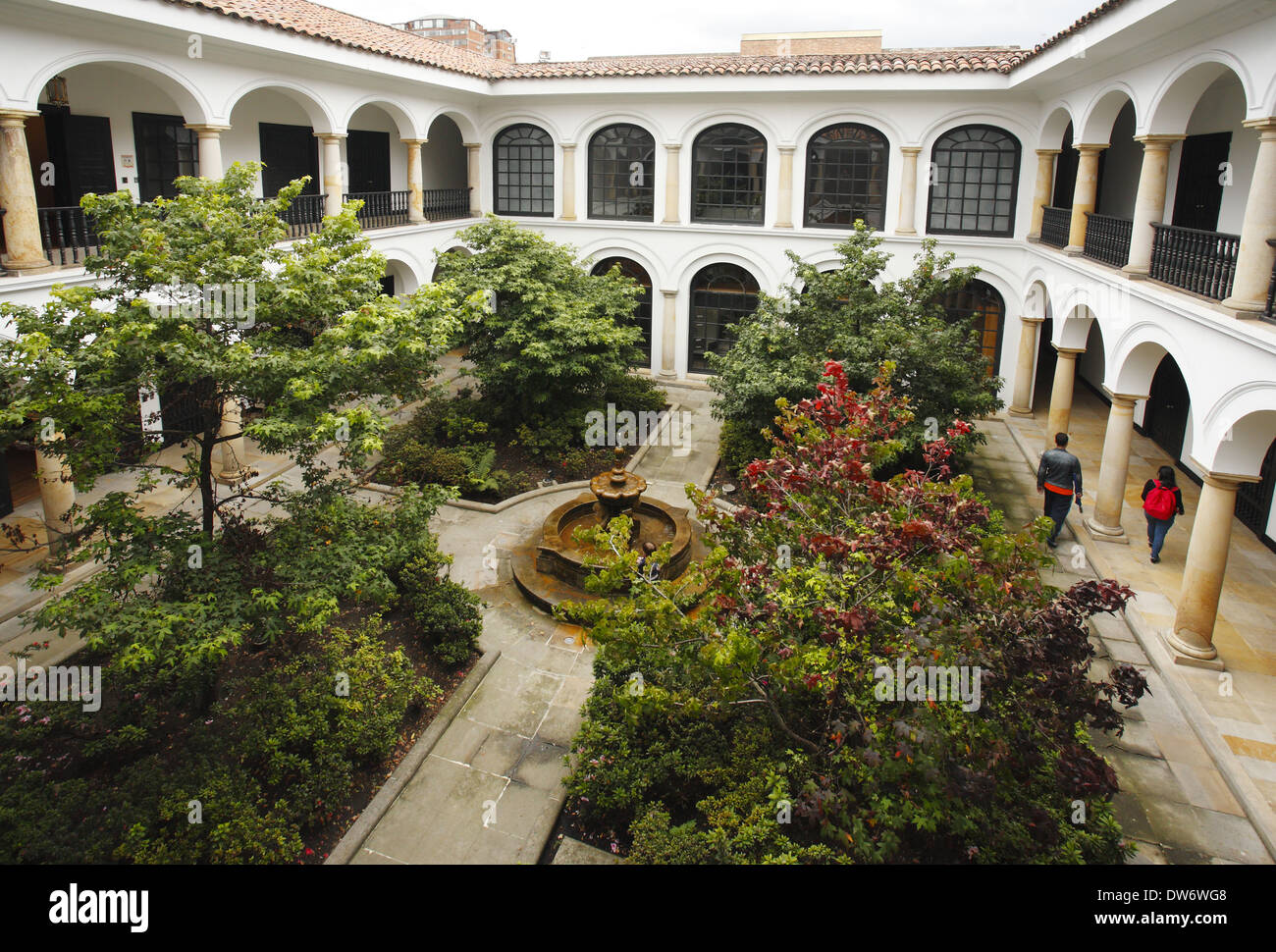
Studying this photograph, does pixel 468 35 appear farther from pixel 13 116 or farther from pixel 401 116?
pixel 13 116

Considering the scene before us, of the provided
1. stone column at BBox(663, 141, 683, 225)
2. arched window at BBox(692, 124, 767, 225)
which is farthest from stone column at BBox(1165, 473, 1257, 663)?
stone column at BBox(663, 141, 683, 225)

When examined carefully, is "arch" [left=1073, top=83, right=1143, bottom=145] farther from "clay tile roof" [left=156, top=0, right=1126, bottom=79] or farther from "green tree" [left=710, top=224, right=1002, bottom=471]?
"green tree" [left=710, top=224, right=1002, bottom=471]

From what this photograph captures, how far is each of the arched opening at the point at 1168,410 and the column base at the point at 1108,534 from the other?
4.15 metres

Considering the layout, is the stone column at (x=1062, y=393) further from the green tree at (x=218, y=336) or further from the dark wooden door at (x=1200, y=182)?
the green tree at (x=218, y=336)

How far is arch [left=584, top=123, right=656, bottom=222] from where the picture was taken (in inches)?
809

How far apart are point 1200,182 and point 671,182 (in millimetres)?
10783

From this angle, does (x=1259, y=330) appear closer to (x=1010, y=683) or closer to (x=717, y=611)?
(x=1010, y=683)

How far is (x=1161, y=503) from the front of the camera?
1141 cm

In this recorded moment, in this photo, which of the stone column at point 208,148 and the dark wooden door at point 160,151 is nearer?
the stone column at point 208,148

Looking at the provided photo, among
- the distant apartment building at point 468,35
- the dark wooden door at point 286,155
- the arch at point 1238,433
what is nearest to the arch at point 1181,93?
the arch at point 1238,433

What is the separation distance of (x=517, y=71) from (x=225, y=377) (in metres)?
16.4

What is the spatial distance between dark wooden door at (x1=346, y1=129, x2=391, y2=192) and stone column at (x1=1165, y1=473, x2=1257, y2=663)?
59.9 ft

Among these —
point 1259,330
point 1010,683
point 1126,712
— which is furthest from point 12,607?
point 1259,330

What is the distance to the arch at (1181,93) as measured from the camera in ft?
34.6
